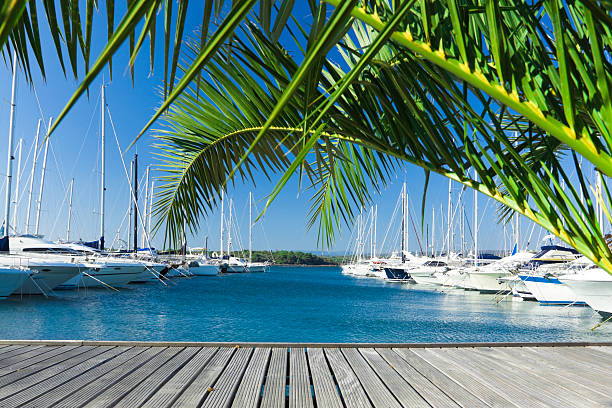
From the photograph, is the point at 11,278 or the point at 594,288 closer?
the point at 594,288

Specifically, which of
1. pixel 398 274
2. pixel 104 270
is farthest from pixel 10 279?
pixel 398 274

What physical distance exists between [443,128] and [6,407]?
9.25 feet

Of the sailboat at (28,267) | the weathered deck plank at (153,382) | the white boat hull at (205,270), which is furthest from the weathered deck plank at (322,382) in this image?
the white boat hull at (205,270)

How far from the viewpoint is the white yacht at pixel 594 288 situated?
17172mm

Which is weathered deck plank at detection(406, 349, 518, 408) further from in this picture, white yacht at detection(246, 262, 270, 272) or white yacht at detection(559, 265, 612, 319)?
white yacht at detection(246, 262, 270, 272)

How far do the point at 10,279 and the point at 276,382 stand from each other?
20094 millimetres

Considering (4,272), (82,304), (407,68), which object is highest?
(407,68)

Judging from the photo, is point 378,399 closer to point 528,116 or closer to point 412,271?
point 528,116

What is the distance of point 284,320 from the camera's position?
20.4 m

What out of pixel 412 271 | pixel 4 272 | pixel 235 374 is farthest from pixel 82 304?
pixel 412 271

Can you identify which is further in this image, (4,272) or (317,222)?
(4,272)

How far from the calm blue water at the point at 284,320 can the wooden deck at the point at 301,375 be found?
11.2 meters

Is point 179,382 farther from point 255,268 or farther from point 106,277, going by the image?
point 255,268

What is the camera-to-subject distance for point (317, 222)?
124 inches
